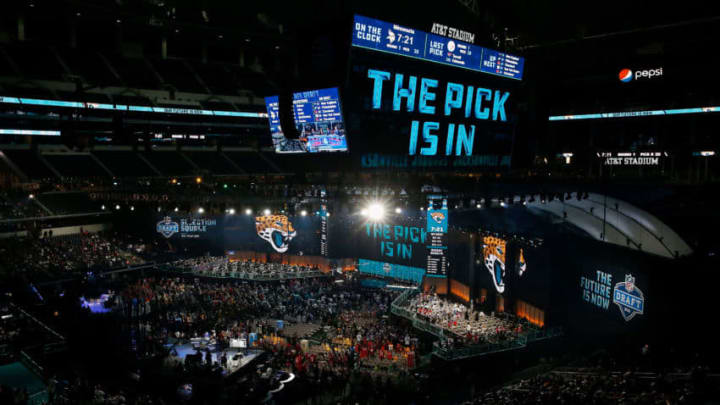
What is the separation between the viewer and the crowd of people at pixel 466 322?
16219mm

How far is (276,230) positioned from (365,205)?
10362 millimetres

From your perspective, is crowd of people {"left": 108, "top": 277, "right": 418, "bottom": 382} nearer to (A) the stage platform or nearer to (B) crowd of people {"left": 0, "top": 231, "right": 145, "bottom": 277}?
(A) the stage platform

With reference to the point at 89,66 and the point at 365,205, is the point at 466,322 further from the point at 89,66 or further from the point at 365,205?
the point at 89,66

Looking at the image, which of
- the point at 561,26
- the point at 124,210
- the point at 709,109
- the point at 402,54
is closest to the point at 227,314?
the point at 402,54

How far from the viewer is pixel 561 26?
79.9ft

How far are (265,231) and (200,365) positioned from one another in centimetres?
1635

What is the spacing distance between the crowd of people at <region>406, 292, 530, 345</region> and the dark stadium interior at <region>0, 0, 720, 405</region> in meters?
0.15

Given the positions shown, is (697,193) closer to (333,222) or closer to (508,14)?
(508,14)

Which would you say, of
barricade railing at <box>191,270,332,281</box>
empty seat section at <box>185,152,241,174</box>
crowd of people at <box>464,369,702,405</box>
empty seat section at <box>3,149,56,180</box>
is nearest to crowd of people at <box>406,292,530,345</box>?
crowd of people at <box>464,369,702,405</box>

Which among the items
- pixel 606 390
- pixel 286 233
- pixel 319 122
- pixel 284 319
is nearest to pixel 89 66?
pixel 286 233

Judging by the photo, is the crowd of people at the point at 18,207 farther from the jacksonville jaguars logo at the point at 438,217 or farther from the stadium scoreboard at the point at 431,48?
the stadium scoreboard at the point at 431,48

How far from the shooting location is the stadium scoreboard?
25.7 ft

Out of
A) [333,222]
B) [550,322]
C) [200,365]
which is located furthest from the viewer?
[333,222]

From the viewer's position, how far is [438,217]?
55.2 ft
